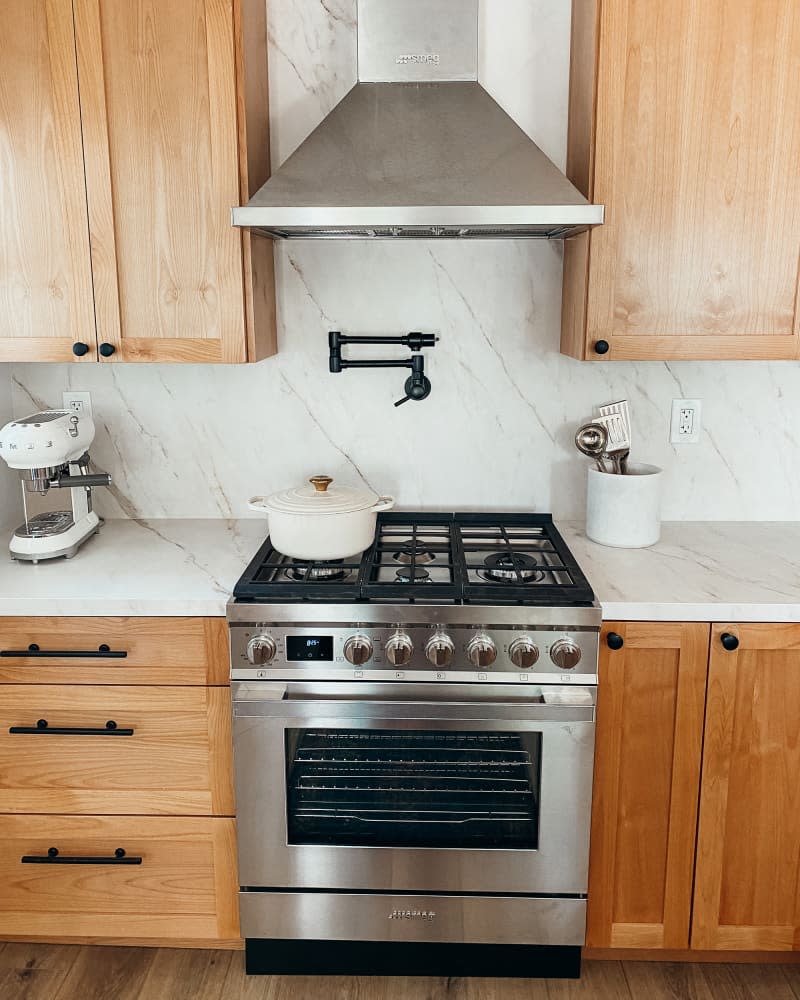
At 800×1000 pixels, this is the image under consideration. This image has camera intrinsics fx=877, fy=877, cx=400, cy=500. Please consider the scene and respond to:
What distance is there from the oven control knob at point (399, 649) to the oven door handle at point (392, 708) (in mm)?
99

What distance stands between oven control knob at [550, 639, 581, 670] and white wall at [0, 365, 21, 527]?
1.57 meters

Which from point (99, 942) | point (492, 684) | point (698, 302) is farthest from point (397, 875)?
point (698, 302)

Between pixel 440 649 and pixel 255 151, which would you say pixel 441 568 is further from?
pixel 255 151

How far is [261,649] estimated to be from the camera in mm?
1945

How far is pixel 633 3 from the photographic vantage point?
6.48ft

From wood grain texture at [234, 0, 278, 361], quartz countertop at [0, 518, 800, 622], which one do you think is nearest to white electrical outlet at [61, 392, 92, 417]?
quartz countertop at [0, 518, 800, 622]

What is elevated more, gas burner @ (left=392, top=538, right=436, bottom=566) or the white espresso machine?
the white espresso machine

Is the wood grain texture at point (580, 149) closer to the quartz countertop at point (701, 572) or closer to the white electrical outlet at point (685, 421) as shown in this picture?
the white electrical outlet at point (685, 421)

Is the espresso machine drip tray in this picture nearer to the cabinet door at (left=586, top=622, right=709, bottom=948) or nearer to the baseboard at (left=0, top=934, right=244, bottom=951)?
the baseboard at (left=0, top=934, right=244, bottom=951)

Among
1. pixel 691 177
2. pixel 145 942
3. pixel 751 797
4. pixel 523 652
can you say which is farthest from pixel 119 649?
pixel 691 177

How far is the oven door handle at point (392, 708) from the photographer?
1.95 m

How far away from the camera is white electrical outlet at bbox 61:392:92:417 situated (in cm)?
253

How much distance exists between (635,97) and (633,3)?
20 cm

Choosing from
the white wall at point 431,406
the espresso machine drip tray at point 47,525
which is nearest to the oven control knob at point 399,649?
the white wall at point 431,406
